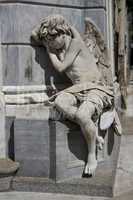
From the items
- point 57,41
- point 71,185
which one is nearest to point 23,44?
point 57,41

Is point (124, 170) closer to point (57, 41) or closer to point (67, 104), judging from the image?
point (67, 104)

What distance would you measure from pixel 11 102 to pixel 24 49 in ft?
2.44

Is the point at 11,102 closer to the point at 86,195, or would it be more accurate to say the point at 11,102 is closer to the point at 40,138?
the point at 40,138

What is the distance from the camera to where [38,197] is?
5.70 metres

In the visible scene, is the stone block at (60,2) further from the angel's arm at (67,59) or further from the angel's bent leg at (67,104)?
the angel's bent leg at (67,104)

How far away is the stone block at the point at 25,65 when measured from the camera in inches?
255

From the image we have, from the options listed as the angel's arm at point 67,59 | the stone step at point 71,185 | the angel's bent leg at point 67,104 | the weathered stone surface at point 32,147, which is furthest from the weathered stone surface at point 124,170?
the angel's arm at point 67,59

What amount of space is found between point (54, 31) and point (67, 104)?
1.04 metres

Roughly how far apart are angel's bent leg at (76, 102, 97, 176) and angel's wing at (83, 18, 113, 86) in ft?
3.97

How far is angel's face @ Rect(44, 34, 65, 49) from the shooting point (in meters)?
6.41

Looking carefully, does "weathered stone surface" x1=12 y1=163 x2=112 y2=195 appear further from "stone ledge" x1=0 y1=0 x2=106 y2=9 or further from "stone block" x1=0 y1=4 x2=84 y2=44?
"stone ledge" x1=0 y1=0 x2=106 y2=9

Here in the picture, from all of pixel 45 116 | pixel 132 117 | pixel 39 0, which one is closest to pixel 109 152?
pixel 45 116

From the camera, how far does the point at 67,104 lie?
5.98m

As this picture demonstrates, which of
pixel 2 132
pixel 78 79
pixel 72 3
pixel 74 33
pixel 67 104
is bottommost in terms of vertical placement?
pixel 2 132
